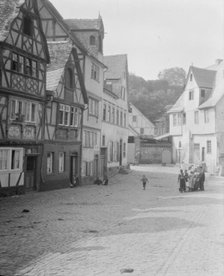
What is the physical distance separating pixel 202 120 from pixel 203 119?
256 millimetres

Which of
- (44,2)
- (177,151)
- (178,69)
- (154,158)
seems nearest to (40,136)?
(44,2)

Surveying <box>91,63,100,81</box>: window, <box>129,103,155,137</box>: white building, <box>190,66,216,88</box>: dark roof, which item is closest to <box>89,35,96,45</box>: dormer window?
<box>91,63,100,81</box>: window

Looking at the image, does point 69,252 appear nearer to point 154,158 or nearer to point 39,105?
point 39,105

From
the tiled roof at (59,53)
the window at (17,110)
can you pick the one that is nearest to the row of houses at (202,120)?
the tiled roof at (59,53)

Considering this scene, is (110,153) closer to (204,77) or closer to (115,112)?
(115,112)

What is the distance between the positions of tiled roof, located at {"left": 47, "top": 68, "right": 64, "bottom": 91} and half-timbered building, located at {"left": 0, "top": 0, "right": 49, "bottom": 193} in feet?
4.13

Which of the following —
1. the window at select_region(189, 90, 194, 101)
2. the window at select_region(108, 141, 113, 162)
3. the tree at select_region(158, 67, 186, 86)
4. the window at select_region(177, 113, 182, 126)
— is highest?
the tree at select_region(158, 67, 186, 86)

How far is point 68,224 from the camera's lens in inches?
524

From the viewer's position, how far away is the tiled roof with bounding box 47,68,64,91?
25.6m

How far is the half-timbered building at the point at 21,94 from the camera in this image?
20531mm

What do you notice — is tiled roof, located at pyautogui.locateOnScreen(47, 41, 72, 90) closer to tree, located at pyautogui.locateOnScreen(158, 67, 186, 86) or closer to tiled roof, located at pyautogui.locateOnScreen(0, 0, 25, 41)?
tiled roof, located at pyautogui.locateOnScreen(0, 0, 25, 41)

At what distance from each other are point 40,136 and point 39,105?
6.02 feet

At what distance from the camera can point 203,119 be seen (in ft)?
163

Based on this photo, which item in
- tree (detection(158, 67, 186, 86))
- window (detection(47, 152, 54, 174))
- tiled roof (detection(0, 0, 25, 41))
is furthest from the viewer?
tree (detection(158, 67, 186, 86))
